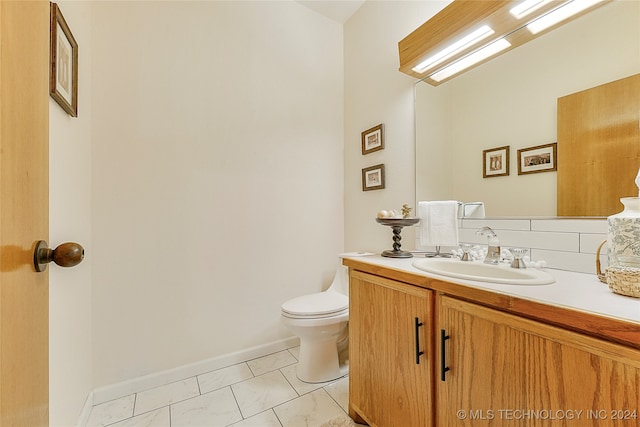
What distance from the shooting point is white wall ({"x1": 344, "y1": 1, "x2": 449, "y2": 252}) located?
1.72 metres

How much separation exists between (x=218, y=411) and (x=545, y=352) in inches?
58.7

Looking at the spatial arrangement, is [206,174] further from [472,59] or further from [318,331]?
[472,59]

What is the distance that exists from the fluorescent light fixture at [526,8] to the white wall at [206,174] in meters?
1.37

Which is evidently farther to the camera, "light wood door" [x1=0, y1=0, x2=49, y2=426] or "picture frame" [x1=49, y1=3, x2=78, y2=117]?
"picture frame" [x1=49, y1=3, x2=78, y2=117]

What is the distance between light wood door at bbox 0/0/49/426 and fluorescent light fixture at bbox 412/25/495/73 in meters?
1.55

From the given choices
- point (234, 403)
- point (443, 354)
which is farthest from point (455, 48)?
point (234, 403)

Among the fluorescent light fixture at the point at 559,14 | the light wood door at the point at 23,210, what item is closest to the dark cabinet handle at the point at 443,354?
the light wood door at the point at 23,210

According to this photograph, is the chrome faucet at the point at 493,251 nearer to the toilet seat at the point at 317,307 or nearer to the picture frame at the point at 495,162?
the picture frame at the point at 495,162

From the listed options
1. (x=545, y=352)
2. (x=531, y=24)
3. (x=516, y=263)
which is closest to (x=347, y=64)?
(x=531, y=24)

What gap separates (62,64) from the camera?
107cm

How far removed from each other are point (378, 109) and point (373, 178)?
50 centimetres

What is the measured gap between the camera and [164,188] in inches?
64.5

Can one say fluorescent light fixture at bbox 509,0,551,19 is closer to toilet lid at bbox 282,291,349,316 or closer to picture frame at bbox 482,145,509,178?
picture frame at bbox 482,145,509,178

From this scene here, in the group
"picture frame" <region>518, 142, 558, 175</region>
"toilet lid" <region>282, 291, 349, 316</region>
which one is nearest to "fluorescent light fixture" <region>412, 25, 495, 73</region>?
"picture frame" <region>518, 142, 558, 175</region>
